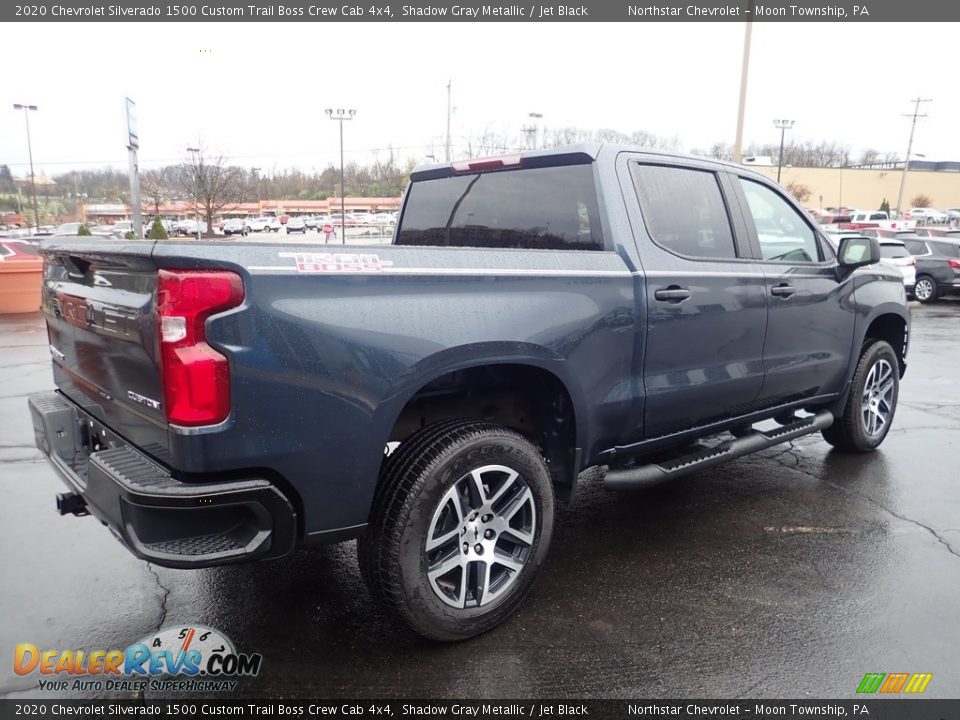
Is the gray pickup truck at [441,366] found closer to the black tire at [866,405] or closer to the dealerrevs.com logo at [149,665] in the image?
the dealerrevs.com logo at [149,665]

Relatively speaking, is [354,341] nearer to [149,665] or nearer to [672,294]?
[149,665]

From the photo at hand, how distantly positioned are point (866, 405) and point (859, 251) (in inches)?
54.4

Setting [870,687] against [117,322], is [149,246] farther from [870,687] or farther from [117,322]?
[870,687]

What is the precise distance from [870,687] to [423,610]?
1722mm

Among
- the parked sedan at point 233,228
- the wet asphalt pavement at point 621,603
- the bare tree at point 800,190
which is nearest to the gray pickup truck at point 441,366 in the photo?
the wet asphalt pavement at point 621,603

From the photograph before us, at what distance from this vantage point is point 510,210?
12.3 ft

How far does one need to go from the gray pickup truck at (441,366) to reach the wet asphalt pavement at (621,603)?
A: 0.32 meters

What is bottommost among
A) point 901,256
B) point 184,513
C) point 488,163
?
point 184,513

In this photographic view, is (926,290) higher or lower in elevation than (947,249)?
lower

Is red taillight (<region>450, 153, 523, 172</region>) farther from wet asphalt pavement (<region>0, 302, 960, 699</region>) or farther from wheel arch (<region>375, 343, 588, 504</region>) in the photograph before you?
wet asphalt pavement (<region>0, 302, 960, 699</region>)

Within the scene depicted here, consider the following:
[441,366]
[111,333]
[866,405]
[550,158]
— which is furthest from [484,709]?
[866,405]

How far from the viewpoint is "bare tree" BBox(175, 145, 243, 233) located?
31630 millimetres

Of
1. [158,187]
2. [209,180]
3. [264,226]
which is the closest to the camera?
[158,187]

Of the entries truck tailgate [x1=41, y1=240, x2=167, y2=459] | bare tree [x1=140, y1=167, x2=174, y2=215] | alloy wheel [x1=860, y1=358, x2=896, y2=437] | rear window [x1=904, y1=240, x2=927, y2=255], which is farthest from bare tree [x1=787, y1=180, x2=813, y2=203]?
truck tailgate [x1=41, y1=240, x2=167, y2=459]
